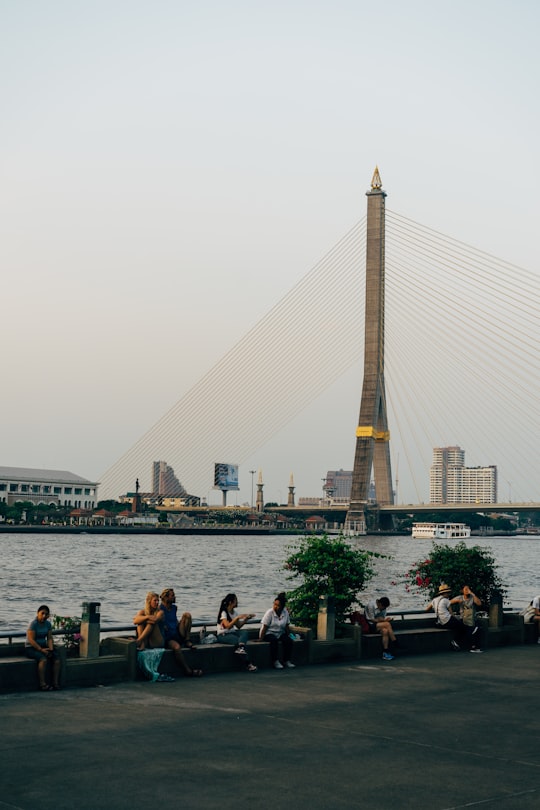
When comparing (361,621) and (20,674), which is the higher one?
(361,621)

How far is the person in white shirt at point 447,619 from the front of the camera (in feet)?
68.4

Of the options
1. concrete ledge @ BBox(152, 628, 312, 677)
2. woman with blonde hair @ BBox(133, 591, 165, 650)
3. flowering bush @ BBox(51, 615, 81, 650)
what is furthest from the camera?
concrete ledge @ BBox(152, 628, 312, 677)

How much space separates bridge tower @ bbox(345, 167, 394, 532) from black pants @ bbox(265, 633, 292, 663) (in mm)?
101182

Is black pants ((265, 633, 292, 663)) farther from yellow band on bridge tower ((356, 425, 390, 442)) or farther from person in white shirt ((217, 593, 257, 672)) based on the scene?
yellow band on bridge tower ((356, 425, 390, 442))

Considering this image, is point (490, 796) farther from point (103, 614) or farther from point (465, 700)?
point (103, 614)

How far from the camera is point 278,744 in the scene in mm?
11492

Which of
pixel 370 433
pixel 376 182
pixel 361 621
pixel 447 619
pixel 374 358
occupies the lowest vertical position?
pixel 447 619

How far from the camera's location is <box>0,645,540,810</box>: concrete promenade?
937 centimetres

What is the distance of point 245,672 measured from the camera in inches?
671

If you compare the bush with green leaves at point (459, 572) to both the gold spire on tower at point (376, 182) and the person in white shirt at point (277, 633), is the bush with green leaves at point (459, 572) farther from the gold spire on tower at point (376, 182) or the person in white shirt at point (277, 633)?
the gold spire on tower at point (376, 182)

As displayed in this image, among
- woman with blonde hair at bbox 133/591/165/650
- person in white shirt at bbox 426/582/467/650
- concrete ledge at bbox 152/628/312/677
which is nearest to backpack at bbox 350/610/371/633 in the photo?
concrete ledge at bbox 152/628/312/677

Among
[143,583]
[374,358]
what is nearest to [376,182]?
[374,358]

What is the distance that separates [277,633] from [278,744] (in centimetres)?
618

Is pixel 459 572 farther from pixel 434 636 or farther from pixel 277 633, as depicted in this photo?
pixel 277 633
